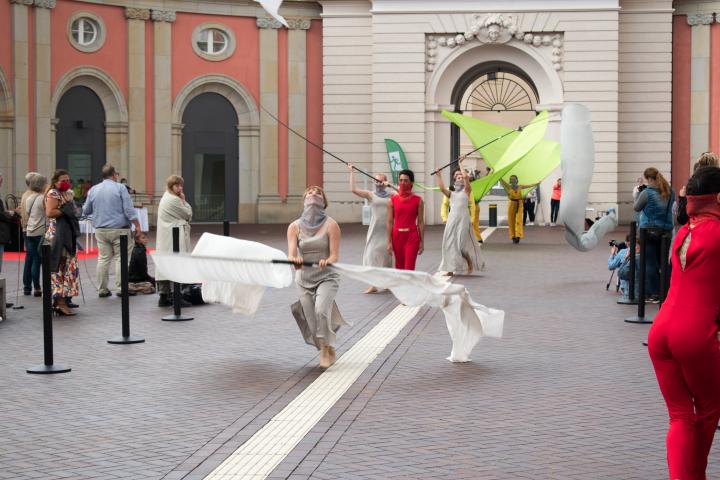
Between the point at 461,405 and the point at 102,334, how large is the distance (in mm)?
4944

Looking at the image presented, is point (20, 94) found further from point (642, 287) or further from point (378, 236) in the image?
point (642, 287)

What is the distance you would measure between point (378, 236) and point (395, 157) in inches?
709

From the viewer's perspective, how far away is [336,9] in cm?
3553

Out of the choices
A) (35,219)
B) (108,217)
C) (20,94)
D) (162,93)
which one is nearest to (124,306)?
(35,219)

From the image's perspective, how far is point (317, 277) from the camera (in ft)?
33.8

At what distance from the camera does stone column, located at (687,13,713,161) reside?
116 feet

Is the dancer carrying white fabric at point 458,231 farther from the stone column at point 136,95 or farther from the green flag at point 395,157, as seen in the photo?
the stone column at point 136,95

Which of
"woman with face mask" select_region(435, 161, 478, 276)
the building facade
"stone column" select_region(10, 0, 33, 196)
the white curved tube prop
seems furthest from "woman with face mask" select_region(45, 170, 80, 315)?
the building facade

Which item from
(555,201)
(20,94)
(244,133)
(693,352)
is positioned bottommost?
(693,352)

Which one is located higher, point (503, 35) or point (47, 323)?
point (503, 35)

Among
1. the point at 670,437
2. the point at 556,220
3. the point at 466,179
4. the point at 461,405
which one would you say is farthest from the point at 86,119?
the point at 670,437

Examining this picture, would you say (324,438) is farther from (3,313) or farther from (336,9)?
(336,9)

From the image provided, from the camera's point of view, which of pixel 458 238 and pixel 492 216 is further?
pixel 492 216

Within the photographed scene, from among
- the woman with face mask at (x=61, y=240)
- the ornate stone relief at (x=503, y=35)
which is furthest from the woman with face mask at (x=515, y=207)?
the woman with face mask at (x=61, y=240)
